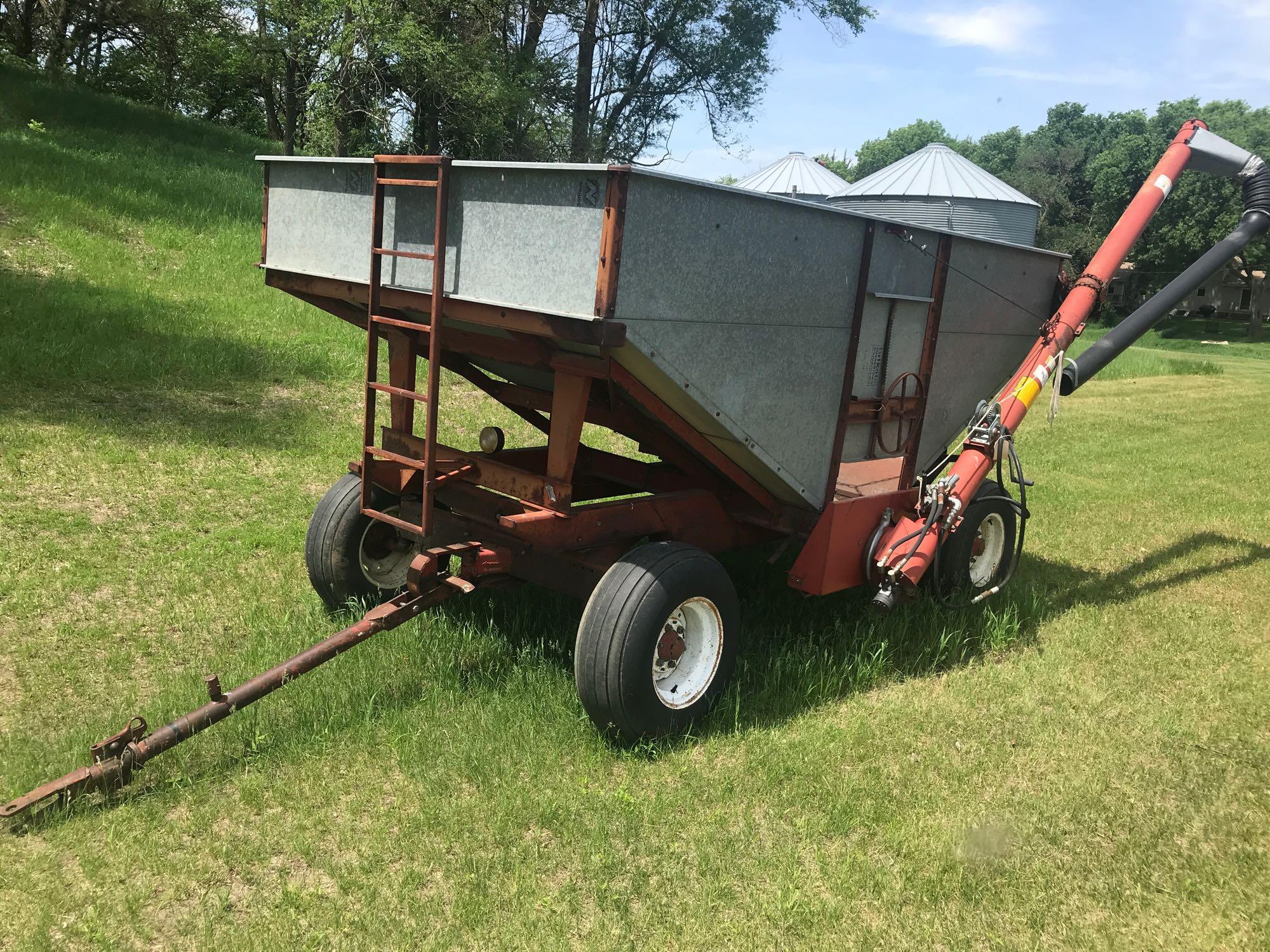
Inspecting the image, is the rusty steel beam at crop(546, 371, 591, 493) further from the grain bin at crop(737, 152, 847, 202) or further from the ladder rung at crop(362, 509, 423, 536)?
the grain bin at crop(737, 152, 847, 202)

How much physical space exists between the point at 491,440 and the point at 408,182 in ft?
5.12

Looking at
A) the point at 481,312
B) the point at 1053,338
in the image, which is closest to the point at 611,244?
the point at 481,312

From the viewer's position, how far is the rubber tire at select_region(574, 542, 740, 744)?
4.14 meters

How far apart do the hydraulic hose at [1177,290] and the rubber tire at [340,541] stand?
4.21 meters

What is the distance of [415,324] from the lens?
4285 mm

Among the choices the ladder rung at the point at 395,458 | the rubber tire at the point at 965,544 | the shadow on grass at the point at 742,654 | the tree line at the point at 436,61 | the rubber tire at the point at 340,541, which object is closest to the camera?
the shadow on grass at the point at 742,654

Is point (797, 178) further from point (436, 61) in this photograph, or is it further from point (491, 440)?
point (491, 440)

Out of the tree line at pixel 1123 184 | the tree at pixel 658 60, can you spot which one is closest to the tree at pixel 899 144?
the tree line at pixel 1123 184

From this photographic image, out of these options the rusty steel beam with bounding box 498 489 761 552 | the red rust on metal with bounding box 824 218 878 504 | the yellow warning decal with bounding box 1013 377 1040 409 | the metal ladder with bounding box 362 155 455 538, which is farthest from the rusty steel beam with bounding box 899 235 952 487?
the metal ladder with bounding box 362 155 455 538

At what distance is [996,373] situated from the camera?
6273 mm

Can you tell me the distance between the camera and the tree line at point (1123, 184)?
156ft

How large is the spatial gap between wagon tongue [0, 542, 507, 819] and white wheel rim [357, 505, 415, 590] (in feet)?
2.90

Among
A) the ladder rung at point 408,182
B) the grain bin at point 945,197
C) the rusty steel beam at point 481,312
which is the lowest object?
the rusty steel beam at point 481,312

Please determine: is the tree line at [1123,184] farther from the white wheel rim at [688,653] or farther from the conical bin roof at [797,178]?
the white wheel rim at [688,653]
